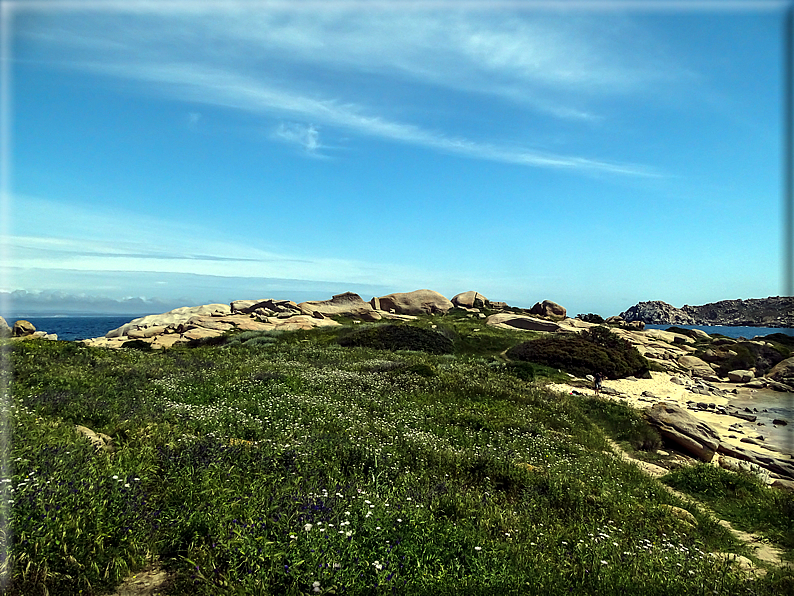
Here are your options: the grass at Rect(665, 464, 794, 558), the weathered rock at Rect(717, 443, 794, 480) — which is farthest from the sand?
the grass at Rect(665, 464, 794, 558)

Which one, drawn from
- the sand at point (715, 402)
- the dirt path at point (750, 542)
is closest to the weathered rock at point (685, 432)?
the sand at point (715, 402)

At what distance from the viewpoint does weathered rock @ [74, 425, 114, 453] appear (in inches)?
309

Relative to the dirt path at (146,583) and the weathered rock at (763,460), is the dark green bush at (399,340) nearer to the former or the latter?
the weathered rock at (763,460)

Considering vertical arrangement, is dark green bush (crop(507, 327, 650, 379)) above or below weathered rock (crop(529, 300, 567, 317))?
below

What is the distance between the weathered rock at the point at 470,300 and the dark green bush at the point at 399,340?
3756 centimetres

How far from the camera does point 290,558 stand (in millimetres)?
5078

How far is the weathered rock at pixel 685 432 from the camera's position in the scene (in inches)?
611

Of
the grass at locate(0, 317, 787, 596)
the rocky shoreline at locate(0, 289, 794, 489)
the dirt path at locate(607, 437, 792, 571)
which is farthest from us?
the rocky shoreline at locate(0, 289, 794, 489)

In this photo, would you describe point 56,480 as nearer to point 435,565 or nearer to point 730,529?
point 435,565

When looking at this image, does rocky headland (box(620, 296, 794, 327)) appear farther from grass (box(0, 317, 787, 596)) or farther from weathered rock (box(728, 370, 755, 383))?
grass (box(0, 317, 787, 596))

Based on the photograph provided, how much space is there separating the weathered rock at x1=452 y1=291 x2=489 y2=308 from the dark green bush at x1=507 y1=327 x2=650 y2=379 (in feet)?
129

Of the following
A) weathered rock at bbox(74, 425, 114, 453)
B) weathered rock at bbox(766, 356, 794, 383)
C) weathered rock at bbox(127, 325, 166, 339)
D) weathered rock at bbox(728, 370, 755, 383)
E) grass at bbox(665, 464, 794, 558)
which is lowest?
weathered rock at bbox(728, 370, 755, 383)

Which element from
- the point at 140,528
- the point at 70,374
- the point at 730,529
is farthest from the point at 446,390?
the point at 140,528

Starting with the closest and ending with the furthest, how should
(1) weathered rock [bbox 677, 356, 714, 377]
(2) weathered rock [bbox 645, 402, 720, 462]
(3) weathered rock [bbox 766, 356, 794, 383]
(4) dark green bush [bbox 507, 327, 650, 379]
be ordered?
(2) weathered rock [bbox 645, 402, 720, 462] < (4) dark green bush [bbox 507, 327, 650, 379] < (3) weathered rock [bbox 766, 356, 794, 383] < (1) weathered rock [bbox 677, 356, 714, 377]
